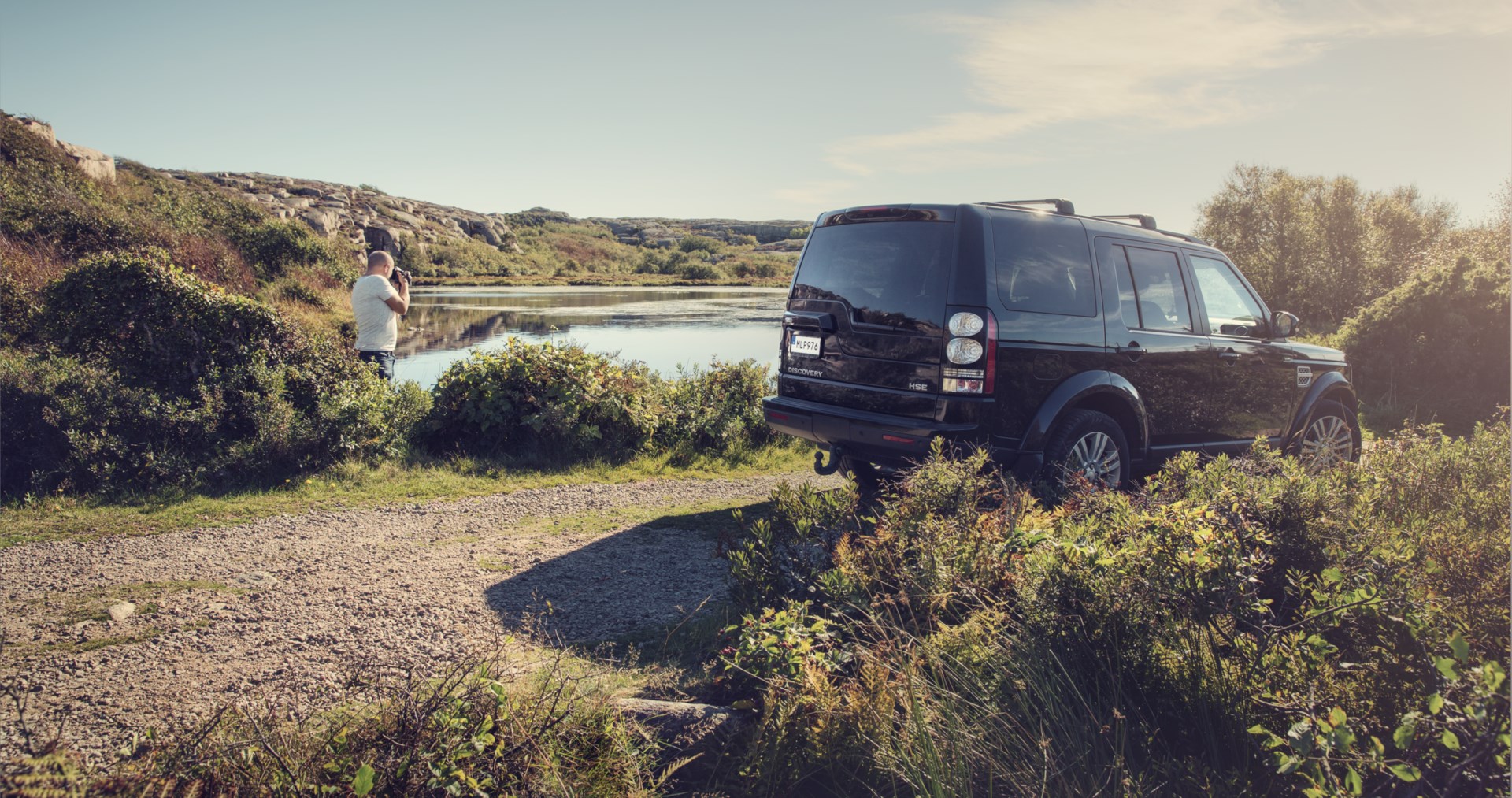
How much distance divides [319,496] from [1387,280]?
2427 cm

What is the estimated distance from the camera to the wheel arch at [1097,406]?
16.1 feet

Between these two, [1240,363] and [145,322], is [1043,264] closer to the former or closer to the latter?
[1240,363]

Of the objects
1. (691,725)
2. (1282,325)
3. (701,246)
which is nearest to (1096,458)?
(1282,325)

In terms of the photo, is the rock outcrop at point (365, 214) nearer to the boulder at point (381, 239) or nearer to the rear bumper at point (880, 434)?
the boulder at point (381, 239)

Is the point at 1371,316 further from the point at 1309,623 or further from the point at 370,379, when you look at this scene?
the point at 370,379

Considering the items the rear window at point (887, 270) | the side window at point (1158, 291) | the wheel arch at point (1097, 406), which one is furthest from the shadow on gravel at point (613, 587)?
the side window at point (1158, 291)

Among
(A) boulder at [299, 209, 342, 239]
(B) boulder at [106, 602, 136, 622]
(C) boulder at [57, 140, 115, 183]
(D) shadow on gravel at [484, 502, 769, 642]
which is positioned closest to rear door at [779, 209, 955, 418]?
(D) shadow on gravel at [484, 502, 769, 642]

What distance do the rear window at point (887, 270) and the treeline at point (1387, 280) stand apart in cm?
906

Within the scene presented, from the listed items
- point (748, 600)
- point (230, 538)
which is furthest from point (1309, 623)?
point (230, 538)

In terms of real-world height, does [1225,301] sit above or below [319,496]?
above

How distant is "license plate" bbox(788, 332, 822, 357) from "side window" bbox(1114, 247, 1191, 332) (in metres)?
2.17

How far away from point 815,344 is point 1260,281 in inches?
825

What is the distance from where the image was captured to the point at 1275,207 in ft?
72.3

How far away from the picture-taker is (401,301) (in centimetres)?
858
